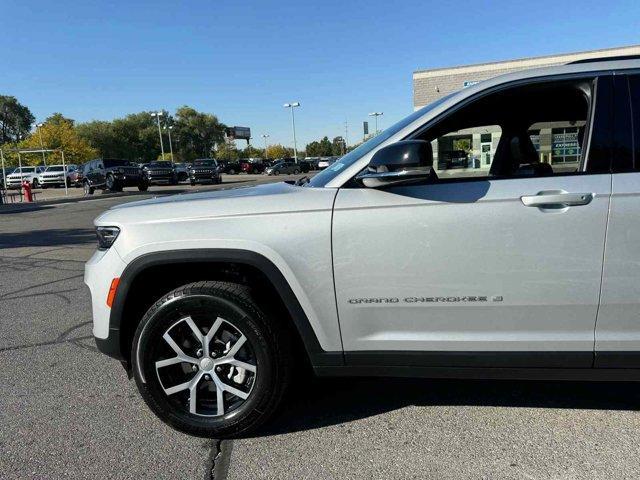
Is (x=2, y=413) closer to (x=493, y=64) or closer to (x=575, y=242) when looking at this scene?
(x=575, y=242)

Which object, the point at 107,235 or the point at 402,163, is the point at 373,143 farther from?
the point at 107,235

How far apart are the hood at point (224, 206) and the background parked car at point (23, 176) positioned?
138 ft

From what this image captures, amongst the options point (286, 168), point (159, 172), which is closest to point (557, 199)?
point (159, 172)

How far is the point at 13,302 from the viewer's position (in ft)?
19.1

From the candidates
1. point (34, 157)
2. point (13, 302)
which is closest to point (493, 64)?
point (13, 302)

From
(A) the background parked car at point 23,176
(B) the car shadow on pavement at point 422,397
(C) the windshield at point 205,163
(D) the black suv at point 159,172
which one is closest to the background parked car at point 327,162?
(B) the car shadow on pavement at point 422,397

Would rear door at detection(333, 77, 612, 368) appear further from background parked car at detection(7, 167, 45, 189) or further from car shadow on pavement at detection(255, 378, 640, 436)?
background parked car at detection(7, 167, 45, 189)

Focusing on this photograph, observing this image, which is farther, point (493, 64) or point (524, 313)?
point (493, 64)

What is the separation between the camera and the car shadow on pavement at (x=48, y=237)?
1034 centimetres

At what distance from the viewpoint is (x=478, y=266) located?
2.45m

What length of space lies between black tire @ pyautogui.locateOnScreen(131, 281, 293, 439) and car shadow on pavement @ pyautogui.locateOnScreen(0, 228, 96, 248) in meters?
8.22

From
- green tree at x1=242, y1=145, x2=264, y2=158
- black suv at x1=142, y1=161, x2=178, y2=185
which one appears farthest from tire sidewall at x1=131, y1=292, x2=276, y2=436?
green tree at x1=242, y1=145, x2=264, y2=158

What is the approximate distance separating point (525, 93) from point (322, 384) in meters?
2.24

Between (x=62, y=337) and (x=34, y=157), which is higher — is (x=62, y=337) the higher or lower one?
the lower one
